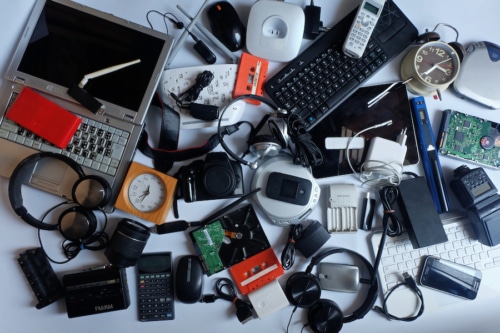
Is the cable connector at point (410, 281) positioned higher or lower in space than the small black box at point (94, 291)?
higher

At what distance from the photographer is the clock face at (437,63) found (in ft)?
3.28

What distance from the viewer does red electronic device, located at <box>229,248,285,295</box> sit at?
94 centimetres

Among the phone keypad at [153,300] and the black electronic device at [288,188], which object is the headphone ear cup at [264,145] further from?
the phone keypad at [153,300]

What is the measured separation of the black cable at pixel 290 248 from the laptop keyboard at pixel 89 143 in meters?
A: 0.43

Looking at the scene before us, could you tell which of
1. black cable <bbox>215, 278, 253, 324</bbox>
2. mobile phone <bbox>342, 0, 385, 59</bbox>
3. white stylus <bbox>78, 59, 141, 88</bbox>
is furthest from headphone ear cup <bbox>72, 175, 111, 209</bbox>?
mobile phone <bbox>342, 0, 385, 59</bbox>

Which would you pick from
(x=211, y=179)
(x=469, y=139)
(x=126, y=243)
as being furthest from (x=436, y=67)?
(x=126, y=243)

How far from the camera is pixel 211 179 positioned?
0.92 meters

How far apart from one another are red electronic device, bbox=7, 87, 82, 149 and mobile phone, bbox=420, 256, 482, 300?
2.97ft

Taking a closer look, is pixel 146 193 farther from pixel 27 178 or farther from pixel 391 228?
pixel 391 228

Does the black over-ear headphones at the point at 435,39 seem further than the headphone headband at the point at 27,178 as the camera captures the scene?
Yes

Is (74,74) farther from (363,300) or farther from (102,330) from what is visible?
(363,300)

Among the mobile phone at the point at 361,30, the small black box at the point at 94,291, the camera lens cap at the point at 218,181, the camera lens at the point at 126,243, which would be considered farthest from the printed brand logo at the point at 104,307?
the mobile phone at the point at 361,30

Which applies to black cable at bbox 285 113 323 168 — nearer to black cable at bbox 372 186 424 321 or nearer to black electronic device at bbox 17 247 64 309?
black cable at bbox 372 186 424 321

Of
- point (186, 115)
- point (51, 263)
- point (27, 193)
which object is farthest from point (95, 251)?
point (186, 115)
